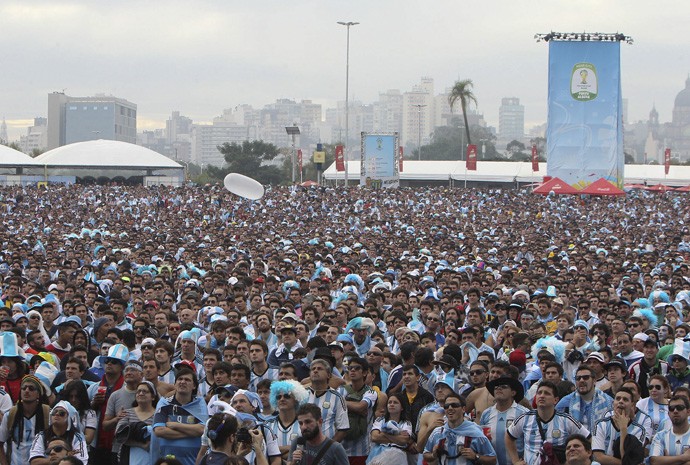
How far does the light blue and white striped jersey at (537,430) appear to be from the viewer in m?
7.40

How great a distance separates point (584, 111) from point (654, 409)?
127 ft

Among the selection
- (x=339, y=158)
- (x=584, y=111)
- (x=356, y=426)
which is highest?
(x=584, y=111)

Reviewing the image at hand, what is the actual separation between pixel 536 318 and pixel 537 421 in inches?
226

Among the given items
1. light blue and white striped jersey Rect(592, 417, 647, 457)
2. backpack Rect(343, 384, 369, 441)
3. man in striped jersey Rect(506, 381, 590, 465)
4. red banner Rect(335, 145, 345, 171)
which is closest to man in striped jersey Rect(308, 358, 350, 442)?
backpack Rect(343, 384, 369, 441)

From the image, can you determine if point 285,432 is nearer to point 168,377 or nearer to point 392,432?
point 392,432

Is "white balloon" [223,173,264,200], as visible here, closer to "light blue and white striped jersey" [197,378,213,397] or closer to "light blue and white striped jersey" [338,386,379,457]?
"light blue and white striped jersey" [197,378,213,397]

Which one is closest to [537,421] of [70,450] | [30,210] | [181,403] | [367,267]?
Answer: [181,403]

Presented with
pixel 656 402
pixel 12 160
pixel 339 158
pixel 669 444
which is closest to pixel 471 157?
pixel 339 158

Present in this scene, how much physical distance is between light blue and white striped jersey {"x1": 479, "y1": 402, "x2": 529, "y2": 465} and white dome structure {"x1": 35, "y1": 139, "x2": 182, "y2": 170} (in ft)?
240

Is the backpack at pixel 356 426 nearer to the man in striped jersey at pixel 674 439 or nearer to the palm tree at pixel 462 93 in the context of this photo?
the man in striped jersey at pixel 674 439

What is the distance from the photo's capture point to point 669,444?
24.5ft

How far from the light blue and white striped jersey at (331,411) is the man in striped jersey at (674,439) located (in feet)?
6.74

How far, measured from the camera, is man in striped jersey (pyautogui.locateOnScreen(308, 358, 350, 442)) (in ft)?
26.0

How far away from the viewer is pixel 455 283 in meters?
16.7
